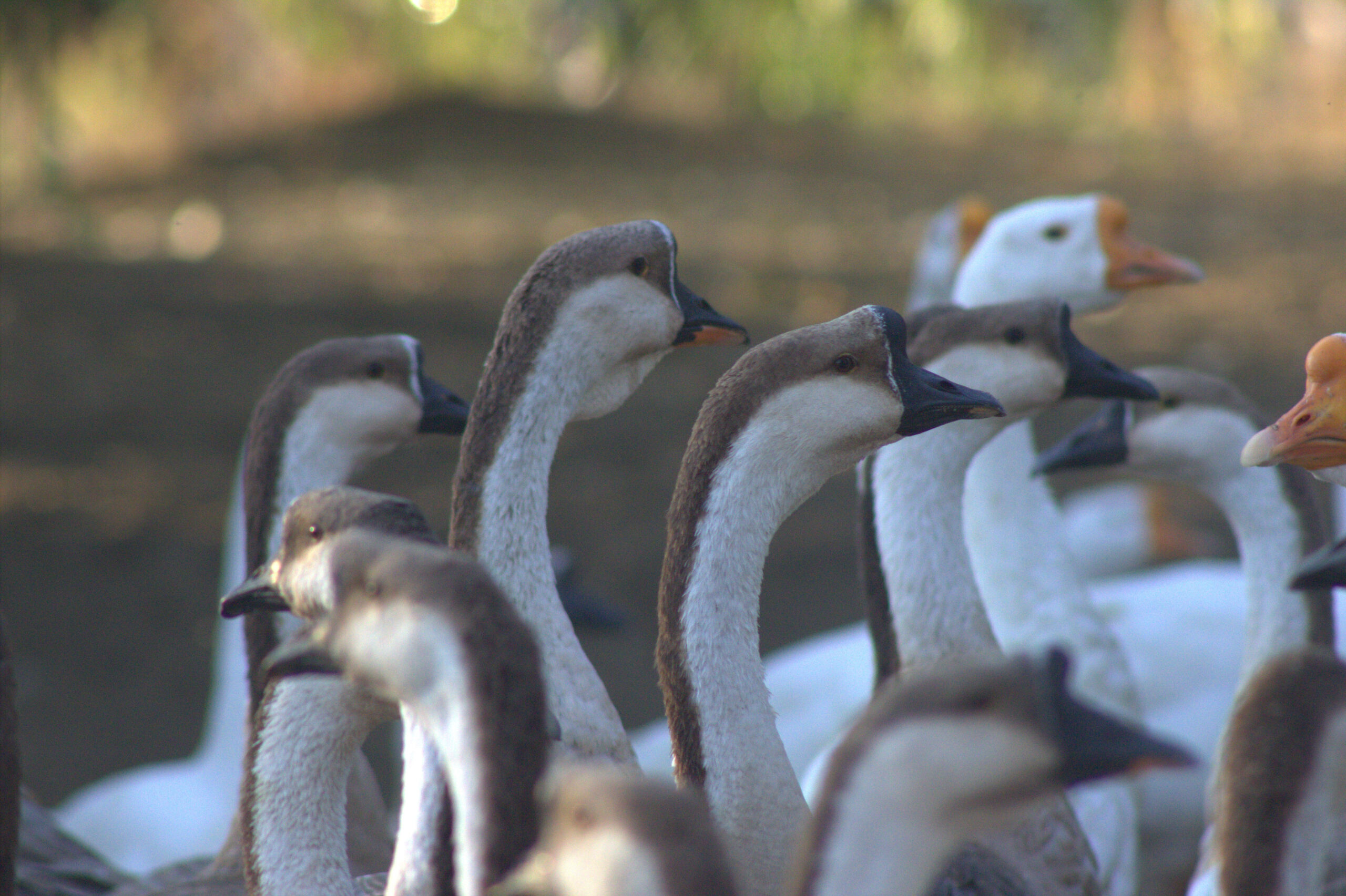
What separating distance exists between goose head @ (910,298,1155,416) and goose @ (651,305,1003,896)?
21.7 inches

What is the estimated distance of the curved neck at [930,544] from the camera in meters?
3.16

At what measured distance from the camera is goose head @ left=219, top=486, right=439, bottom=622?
7.70ft

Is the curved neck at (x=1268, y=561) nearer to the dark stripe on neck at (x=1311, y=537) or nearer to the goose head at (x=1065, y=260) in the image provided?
the dark stripe on neck at (x=1311, y=537)

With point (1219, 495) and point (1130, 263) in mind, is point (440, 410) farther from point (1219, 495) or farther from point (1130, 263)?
point (1130, 263)

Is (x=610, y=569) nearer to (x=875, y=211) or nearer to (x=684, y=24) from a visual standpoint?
(x=684, y=24)

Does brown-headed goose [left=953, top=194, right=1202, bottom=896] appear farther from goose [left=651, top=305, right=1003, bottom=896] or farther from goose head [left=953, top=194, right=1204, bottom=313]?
goose [left=651, top=305, right=1003, bottom=896]

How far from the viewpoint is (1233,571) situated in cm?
571

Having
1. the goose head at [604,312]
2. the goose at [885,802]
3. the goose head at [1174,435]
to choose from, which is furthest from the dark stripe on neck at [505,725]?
the goose head at [1174,435]

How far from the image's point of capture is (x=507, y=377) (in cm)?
269

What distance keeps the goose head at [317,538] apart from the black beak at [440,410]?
0.82m

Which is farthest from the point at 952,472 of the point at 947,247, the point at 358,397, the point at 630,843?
the point at 947,247

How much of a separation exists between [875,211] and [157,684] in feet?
34.9

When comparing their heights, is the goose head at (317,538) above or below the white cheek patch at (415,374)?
below

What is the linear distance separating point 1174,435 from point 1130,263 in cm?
74
